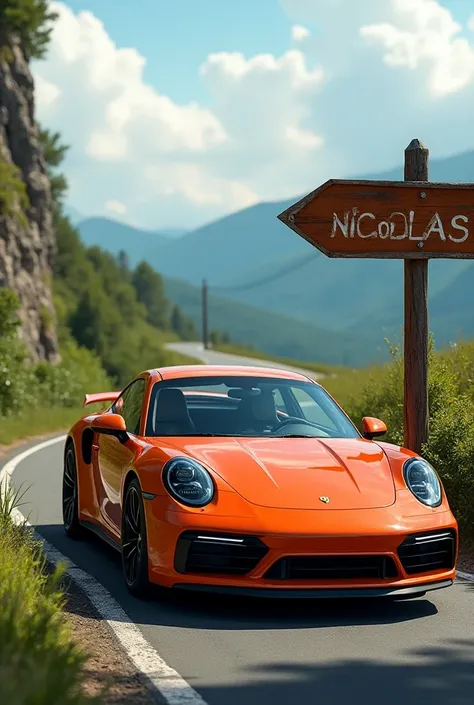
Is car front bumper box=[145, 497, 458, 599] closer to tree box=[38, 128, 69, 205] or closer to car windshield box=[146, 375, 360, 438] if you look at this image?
car windshield box=[146, 375, 360, 438]

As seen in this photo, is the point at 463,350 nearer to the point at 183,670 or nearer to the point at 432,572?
the point at 432,572

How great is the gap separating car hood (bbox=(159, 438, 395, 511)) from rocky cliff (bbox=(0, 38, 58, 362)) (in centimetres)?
3528

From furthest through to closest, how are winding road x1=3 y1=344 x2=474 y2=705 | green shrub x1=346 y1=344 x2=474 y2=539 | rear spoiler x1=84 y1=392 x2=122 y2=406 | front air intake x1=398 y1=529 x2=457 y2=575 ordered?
rear spoiler x1=84 y1=392 x2=122 y2=406, green shrub x1=346 y1=344 x2=474 y2=539, front air intake x1=398 y1=529 x2=457 y2=575, winding road x1=3 y1=344 x2=474 y2=705

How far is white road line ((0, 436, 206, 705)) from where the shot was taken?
4.98 meters

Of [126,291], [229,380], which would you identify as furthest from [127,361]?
[229,380]

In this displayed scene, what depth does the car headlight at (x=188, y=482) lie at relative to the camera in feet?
22.2

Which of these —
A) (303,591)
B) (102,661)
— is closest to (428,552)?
(303,591)

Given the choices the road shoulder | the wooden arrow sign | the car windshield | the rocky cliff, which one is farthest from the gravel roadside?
the rocky cliff

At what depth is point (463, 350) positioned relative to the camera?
1465 centimetres

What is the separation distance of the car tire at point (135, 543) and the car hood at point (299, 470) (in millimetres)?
439

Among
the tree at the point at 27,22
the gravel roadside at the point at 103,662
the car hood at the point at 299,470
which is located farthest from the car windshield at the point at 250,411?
the tree at the point at 27,22

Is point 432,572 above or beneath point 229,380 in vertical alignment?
beneath

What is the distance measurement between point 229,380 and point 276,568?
2185mm

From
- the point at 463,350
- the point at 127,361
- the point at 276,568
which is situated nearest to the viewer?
the point at 276,568
